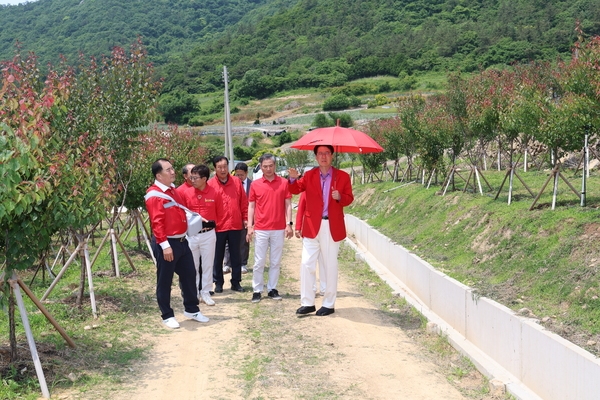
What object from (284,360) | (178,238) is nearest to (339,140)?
(178,238)

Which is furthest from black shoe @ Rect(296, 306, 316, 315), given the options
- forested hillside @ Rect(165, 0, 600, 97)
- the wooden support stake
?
forested hillside @ Rect(165, 0, 600, 97)

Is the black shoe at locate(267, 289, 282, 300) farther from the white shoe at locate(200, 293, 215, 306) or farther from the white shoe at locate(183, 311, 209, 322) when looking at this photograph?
the white shoe at locate(183, 311, 209, 322)

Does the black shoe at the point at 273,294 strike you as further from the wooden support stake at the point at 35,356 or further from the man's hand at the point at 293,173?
the wooden support stake at the point at 35,356

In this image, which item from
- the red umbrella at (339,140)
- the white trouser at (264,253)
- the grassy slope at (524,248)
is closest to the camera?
the grassy slope at (524,248)

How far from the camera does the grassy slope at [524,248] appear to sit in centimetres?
658

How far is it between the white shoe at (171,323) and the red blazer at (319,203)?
1.86 meters

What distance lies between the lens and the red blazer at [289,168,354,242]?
7965 millimetres

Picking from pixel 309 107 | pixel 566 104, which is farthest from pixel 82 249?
pixel 309 107

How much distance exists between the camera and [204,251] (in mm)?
8664

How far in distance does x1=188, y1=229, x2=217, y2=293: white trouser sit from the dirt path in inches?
15.5

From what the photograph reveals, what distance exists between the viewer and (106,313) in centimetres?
831

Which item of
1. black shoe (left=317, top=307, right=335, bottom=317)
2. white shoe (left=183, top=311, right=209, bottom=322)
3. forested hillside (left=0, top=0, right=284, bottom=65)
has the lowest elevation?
black shoe (left=317, top=307, right=335, bottom=317)

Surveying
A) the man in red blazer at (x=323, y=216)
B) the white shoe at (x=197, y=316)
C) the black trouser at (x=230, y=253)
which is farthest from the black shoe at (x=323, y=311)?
the black trouser at (x=230, y=253)

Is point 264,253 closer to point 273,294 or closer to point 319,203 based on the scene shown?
point 273,294
